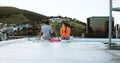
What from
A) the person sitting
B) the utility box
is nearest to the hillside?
the utility box

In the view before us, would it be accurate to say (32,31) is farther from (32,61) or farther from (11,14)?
(11,14)

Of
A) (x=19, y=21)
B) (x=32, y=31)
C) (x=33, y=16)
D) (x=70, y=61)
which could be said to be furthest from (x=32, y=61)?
(x=33, y=16)

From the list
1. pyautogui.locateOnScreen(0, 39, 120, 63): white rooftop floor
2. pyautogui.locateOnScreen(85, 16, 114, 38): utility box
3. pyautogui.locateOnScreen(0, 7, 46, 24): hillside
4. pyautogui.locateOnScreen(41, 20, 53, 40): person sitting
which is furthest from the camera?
pyautogui.locateOnScreen(0, 7, 46, 24): hillside

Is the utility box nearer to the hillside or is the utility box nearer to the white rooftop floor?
the white rooftop floor

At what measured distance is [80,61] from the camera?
7434 mm

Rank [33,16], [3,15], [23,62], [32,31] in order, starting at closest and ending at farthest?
[23,62]
[32,31]
[33,16]
[3,15]

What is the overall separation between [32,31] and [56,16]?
2.24 m

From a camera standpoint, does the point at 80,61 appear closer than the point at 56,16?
Yes

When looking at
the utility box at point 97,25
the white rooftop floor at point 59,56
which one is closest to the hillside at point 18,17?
the utility box at point 97,25

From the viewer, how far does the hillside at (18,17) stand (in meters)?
39.4

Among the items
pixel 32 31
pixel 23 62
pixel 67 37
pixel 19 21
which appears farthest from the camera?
pixel 19 21

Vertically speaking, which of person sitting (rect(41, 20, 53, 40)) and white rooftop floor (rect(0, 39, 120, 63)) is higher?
person sitting (rect(41, 20, 53, 40))

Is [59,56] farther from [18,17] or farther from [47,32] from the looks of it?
[18,17]

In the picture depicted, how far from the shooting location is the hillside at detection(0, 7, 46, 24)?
39.4 m
